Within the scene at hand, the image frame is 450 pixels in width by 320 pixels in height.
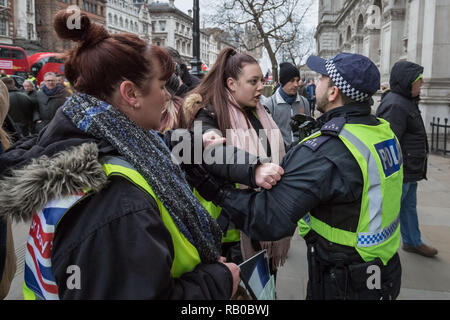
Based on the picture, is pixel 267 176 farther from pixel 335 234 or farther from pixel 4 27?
pixel 4 27

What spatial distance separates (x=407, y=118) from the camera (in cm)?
390

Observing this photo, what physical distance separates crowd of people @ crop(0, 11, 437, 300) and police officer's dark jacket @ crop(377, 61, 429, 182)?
1728 millimetres

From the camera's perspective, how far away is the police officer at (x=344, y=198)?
1732 millimetres

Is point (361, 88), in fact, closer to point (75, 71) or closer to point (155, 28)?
point (75, 71)

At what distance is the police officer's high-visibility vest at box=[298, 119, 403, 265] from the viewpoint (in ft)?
5.78

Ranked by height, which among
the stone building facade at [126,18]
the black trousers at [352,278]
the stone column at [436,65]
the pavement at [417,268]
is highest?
the stone building facade at [126,18]

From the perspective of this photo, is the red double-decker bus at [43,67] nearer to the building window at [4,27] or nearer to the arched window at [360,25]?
the building window at [4,27]

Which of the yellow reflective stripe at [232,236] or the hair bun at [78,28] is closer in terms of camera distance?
the hair bun at [78,28]

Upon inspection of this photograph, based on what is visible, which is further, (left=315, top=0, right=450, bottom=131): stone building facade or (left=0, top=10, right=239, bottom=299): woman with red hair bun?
(left=315, top=0, right=450, bottom=131): stone building facade

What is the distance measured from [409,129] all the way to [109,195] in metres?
3.75

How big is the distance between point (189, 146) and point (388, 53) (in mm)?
15037

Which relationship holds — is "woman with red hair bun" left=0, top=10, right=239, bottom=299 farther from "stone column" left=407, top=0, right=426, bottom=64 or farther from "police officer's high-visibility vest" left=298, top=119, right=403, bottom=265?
"stone column" left=407, top=0, right=426, bottom=64

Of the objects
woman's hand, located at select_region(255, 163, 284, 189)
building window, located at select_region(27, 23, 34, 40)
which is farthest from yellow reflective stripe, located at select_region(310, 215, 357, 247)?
building window, located at select_region(27, 23, 34, 40)

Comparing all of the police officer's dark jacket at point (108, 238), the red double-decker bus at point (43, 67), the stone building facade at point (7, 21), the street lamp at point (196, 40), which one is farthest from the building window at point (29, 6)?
the police officer's dark jacket at point (108, 238)
